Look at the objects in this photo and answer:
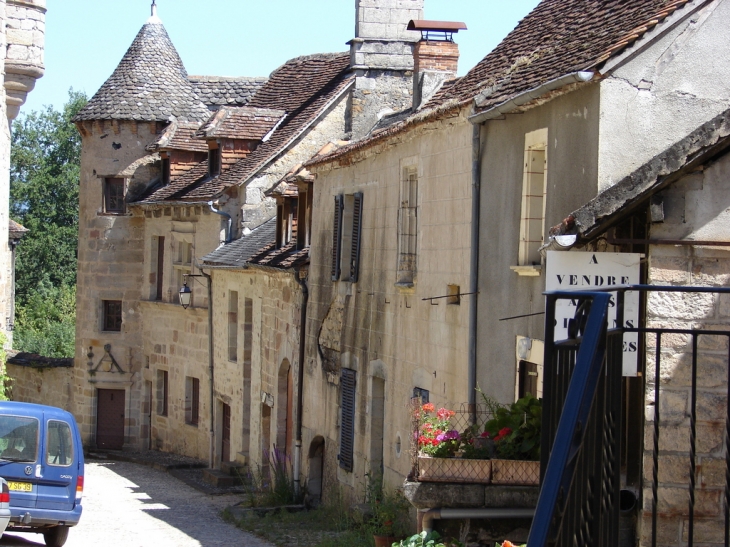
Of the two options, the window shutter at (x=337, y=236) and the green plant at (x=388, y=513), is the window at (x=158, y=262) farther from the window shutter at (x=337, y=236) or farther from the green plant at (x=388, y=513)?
the green plant at (x=388, y=513)

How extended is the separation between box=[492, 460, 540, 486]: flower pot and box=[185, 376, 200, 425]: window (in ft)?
63.1

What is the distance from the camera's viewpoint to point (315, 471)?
19.2 meters

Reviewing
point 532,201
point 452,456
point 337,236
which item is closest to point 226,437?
point 337,236

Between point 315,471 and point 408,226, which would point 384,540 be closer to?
point 408,226

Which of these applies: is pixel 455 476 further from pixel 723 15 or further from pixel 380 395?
pixel 380 395

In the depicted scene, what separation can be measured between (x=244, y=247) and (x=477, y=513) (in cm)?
1609

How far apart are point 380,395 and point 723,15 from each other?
8.00 meters

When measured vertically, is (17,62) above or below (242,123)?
below

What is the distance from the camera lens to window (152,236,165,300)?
29.2 metres

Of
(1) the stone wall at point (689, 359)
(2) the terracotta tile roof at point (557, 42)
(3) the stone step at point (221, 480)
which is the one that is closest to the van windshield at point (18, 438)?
(2) the terracotta tile roof at point (557, 42)

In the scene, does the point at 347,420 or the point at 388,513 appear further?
the point at 347,420

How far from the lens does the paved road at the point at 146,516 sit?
52.5ft

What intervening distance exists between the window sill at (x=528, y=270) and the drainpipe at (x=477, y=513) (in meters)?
2.32

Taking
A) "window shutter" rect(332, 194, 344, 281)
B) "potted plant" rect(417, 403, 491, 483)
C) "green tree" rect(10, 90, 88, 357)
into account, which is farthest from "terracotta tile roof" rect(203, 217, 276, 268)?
"green tree" rect(10, 90, 88, 357)
